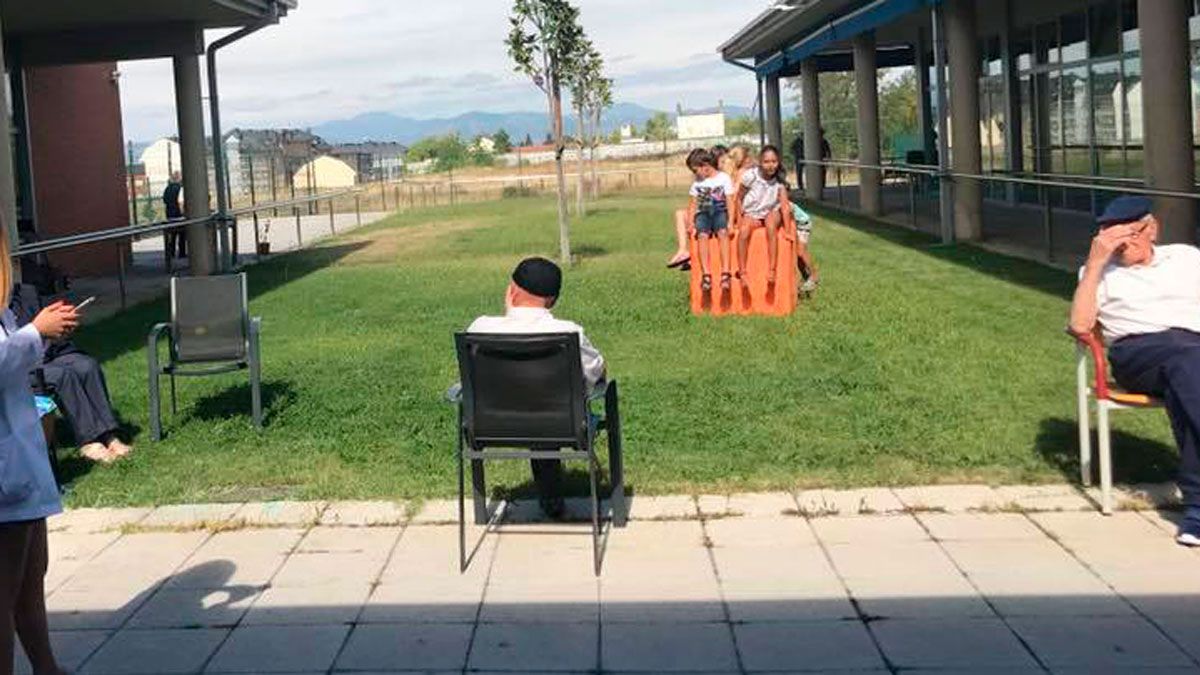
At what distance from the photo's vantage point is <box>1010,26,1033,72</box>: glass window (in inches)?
939

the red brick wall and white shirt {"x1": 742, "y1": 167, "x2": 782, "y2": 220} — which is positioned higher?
the red brick wall

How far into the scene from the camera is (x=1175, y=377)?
5.11 m

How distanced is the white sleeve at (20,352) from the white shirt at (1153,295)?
417cm

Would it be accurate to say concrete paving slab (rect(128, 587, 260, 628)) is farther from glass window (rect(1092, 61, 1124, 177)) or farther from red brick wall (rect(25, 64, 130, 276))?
glass window (rect(1092, 61, 1124, 177))

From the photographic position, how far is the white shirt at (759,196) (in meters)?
11.0

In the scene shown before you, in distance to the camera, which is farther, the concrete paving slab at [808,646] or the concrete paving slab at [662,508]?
the concrete paving slab at [662,508]

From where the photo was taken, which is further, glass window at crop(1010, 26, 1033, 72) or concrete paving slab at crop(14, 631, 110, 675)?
glass window at crop(1010, 26, 1033, 72)

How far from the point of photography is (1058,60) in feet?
73.0

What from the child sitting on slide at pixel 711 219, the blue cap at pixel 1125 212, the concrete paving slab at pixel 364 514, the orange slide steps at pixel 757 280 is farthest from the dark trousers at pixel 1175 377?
the child sitting on slide at pixel 711 219

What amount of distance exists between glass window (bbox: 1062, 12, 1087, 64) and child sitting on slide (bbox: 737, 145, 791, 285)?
12118mm

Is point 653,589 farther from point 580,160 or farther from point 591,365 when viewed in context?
point 580,160

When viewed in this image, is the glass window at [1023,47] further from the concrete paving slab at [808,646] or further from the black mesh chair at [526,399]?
the concrete paving slab at [808,646]

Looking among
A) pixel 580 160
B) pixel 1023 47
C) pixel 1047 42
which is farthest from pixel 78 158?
pixel 1023 47

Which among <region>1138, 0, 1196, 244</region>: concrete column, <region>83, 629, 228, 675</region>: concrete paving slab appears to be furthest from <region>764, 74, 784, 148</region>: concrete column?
<region>83, 629, 228, 675</region>: concrete paving slab
